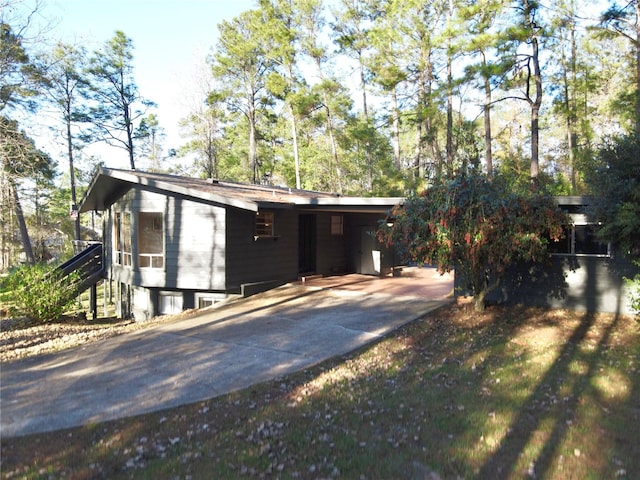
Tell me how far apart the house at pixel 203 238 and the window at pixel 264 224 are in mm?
28

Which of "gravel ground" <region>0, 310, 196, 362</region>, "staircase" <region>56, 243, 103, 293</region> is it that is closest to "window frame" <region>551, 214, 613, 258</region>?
"gravel ground" <region>0, 310, 196, 362</region>

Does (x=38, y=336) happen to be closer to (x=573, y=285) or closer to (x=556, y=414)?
(x=556, y=414)

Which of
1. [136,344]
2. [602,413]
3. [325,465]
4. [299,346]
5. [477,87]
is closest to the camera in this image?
[325,465]

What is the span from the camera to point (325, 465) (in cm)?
347

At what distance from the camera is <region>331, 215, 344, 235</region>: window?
591 inches

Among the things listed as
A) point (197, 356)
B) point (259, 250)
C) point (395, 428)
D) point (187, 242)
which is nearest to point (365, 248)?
point (259, 250)

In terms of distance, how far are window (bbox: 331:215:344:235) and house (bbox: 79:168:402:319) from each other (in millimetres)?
182

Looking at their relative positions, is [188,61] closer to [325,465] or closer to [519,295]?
[519,295]

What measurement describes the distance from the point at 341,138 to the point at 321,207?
15.5 m

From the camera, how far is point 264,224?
12.5 meters

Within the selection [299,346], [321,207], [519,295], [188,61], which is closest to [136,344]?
[299,346]

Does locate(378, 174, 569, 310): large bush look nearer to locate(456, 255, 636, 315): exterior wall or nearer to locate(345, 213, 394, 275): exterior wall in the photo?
locate(456, 255, 636, 315): exterior wall

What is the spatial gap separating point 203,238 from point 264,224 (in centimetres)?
178

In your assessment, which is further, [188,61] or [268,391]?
[188,61]
